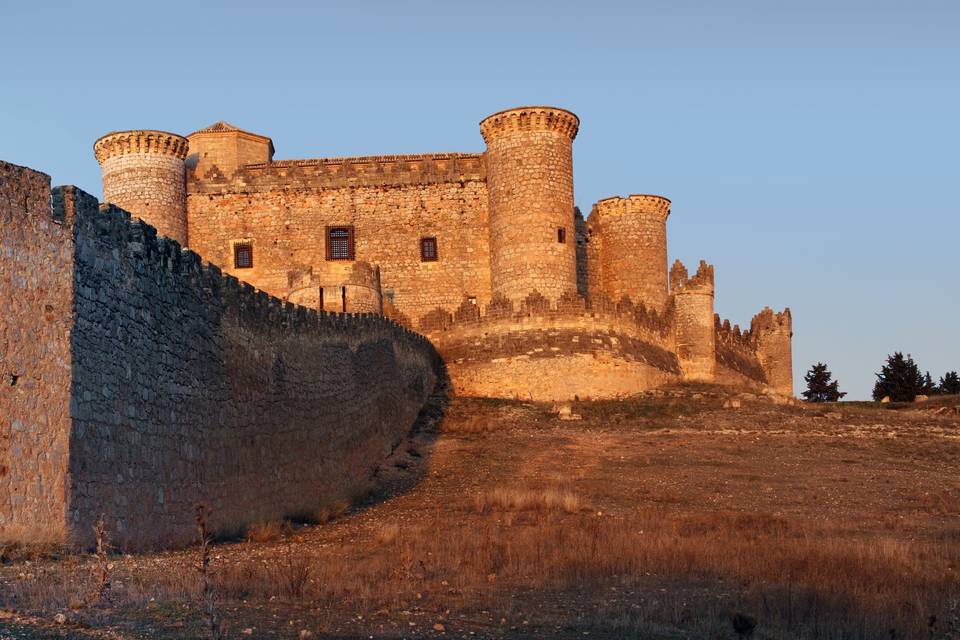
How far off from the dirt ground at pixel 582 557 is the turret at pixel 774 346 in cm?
1958

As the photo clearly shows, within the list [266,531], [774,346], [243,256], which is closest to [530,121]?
[243,256]

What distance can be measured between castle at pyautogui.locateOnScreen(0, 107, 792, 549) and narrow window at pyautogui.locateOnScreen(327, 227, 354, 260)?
1.9 inches

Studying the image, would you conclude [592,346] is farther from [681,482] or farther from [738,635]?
[738,635]

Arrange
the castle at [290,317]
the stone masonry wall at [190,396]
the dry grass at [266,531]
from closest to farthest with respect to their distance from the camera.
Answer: the castle at [290,317] → the stone masonry wall at [190,396] → the dry grass at [266,531]

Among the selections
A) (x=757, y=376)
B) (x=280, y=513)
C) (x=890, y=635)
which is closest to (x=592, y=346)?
(x=757, y=376)

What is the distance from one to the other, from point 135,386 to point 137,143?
91.2ft

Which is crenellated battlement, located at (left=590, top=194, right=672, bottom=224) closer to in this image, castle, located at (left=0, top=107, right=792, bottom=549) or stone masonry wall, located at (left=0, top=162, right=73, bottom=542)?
castle, located at (left=0, top=107, right=792, bottom=549)

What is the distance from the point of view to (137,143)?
129 feet

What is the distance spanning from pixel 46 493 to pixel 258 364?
6247mm

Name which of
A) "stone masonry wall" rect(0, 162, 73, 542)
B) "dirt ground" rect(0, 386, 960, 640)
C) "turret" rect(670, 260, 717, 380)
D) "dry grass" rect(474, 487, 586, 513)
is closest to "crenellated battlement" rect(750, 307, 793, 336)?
"turret" rect(670, 260, 717, 380)

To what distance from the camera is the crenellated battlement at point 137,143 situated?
3928cm

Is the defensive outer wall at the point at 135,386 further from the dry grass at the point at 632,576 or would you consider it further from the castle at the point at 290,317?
the dry grass at the point at 632,576

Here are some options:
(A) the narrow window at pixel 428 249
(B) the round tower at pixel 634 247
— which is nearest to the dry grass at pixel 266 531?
(A) the narrow window at pixel 428 249

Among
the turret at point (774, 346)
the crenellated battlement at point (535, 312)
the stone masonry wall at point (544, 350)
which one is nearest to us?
the stone masonry wall at point (544, 350)
